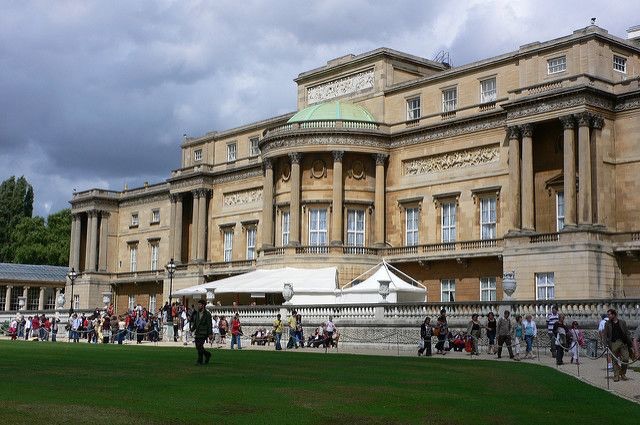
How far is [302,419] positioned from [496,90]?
131 feet

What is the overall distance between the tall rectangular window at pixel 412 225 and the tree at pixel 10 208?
205 feet

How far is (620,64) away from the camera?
47500mm

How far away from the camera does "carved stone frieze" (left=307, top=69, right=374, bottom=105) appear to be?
57562 millimetres

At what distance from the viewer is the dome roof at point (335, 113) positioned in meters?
55.1

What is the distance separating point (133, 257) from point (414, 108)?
33.6m

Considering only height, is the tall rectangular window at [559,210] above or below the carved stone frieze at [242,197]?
below

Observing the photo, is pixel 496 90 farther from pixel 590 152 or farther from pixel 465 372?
pixel 465 372

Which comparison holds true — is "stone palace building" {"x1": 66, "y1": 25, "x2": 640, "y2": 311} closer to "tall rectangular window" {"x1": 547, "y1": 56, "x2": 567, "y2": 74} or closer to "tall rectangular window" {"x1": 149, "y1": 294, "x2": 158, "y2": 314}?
"tall rectangular window" {"x1": 547, "y1": 56, "x2": 567, "y2": 74}

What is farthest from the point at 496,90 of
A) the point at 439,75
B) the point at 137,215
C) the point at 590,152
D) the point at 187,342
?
the point at 137,215

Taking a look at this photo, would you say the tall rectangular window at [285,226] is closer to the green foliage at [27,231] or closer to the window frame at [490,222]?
the window frame at [490,222]

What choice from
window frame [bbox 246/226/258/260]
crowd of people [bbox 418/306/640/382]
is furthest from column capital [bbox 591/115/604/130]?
window frame [bbox 246/226/258/260]

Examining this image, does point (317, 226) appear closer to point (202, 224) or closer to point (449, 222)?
point (449, 222)

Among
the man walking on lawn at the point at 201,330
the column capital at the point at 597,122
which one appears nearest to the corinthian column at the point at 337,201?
the column capital at the point at 597,122

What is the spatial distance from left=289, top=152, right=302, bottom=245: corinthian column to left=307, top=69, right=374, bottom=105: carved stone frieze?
6.79m
